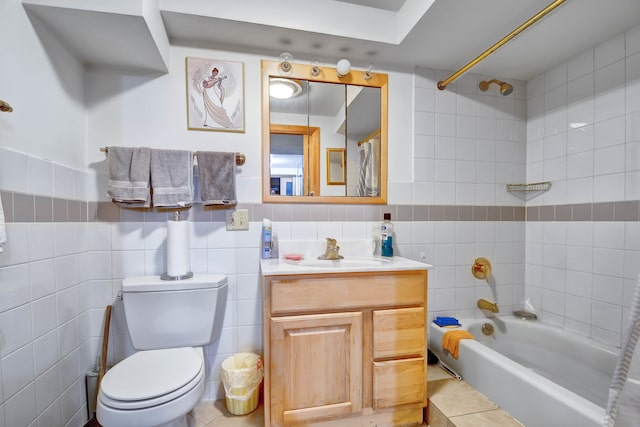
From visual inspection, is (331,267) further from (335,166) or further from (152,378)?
(152,378)

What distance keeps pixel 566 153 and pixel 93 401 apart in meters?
3.11

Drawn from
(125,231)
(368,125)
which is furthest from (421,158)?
(125,231)

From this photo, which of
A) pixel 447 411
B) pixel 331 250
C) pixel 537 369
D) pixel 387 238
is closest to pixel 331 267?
pixel 331 250

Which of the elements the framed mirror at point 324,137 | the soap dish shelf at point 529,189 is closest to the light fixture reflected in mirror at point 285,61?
the framed mirror at point 324,137

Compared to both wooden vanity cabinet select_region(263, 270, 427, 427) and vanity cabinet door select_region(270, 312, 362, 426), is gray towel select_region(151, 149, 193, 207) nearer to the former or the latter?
wooden vanity cabinet select_region(263, 270, 427, 427)

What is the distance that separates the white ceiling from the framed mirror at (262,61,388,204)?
15cm

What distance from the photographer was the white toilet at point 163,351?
A: 103 centimetres

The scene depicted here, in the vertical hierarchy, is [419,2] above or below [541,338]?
above

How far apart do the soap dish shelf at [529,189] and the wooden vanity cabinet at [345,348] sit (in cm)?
118

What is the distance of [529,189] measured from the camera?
6.66ft

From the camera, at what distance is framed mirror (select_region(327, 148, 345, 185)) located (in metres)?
1.78

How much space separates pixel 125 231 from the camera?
5.11ft

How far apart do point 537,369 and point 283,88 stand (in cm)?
238

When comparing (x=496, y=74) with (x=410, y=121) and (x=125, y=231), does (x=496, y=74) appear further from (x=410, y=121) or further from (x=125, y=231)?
(x=125, y=231)
